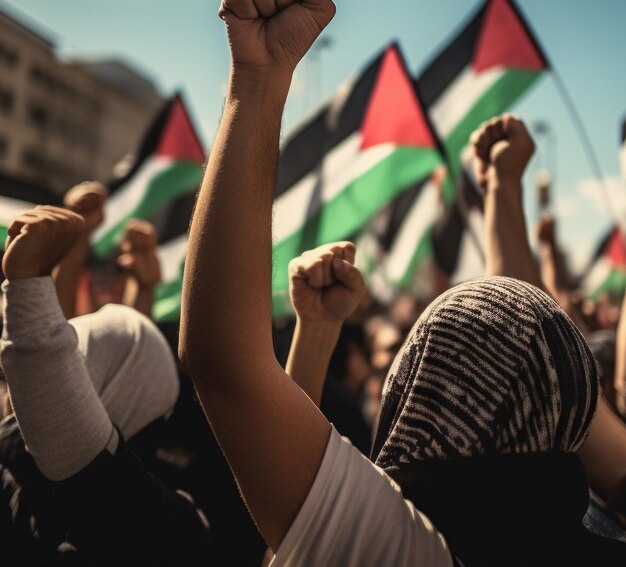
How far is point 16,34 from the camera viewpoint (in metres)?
29.2

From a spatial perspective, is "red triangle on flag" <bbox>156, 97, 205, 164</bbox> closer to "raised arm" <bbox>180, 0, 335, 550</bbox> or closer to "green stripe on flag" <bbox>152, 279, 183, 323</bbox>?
"green stripe on flag" <bbox>152, 279, 183, 323</bbox>

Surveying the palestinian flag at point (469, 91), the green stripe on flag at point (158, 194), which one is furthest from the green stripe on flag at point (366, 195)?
the green stripe on flag at point (158, 194)

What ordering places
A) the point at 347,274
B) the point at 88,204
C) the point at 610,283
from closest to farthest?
the point at 347,274
the point at 88,204
the point at 610,283

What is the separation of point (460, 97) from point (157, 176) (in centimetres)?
244

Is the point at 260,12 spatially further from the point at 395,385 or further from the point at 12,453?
the point at 12,453

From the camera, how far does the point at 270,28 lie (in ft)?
2.53

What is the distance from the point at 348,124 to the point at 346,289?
10.3ft

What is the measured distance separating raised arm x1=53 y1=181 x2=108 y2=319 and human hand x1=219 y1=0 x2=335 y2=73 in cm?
125

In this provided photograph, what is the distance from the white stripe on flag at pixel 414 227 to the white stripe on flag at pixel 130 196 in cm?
204

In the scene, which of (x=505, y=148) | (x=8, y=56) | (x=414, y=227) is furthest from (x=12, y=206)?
(x=8, y=56)

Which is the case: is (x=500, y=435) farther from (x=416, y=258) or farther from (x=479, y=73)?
(x=479, y=73)

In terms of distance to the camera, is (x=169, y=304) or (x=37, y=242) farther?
(x=169, y=304)

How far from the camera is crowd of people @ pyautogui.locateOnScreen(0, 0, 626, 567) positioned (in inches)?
29.3

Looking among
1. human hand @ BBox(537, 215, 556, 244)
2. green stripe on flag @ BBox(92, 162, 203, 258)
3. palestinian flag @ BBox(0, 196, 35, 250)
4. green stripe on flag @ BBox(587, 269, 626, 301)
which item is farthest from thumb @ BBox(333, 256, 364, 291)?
green stripe on flag @ BBox(587, 269, 626, 301)
